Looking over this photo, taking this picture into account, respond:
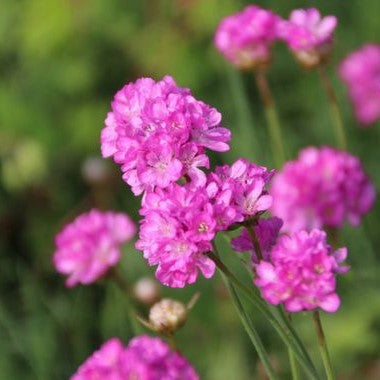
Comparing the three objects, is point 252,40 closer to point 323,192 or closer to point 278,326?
point 323,192

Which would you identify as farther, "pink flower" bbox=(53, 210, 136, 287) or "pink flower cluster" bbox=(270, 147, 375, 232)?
"pink flower" bbox=(53, 210, 136, 287)

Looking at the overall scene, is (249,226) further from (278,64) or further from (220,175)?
(278,64)

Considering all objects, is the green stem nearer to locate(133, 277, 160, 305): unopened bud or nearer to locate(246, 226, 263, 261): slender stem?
locate(246, 226, 263, 261): slender stem

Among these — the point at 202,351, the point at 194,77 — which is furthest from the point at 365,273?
the point at 194,77

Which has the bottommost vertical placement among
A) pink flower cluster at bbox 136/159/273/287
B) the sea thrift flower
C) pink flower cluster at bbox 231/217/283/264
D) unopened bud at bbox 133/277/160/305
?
unopened bud at bbox 133/277/160/305

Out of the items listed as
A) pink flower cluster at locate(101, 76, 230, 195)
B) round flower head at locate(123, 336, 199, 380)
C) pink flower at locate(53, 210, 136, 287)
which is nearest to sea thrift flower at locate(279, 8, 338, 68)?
pink flower at locate(53, 210, 136, 287)

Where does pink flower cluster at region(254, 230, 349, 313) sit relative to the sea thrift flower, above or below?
below

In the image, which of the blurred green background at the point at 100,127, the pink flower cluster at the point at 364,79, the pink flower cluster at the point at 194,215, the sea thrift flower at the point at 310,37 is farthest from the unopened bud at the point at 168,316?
the pink flower cluster at the point at 364,79
